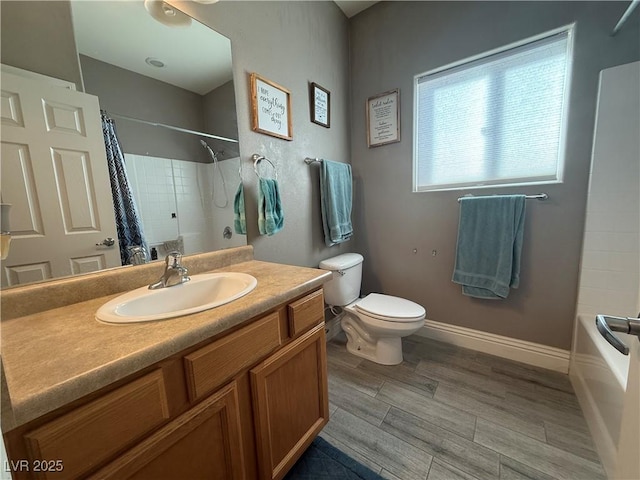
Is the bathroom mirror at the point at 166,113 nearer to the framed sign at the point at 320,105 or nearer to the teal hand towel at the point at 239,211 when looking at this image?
the teal hand towel at the point at 239,211

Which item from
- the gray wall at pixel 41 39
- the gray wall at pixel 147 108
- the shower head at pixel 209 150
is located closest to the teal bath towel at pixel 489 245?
the shower head at pixel 209 150

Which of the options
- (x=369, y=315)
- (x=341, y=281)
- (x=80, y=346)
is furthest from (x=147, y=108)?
(x=369, y=315)

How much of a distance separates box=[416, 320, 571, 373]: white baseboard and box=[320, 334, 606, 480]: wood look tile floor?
50 millimetres

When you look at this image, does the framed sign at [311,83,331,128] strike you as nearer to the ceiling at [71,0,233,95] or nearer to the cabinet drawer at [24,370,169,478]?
the ceiling at [71,0,233,95]

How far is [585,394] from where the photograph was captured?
131cm

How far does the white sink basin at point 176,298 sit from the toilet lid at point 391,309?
945 millimetres

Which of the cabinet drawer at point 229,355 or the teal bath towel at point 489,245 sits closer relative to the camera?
the cabinet drawer at point 229,355

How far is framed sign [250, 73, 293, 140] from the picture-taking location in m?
1.40

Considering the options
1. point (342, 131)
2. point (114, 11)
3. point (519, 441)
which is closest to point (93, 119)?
point (114, 11)

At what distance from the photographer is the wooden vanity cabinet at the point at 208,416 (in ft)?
1.53

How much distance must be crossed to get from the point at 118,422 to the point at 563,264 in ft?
7.08

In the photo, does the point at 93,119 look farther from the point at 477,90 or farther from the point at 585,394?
the point at 585,394

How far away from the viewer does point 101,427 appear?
500 mm

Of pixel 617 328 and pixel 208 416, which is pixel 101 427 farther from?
pixel 617 328
